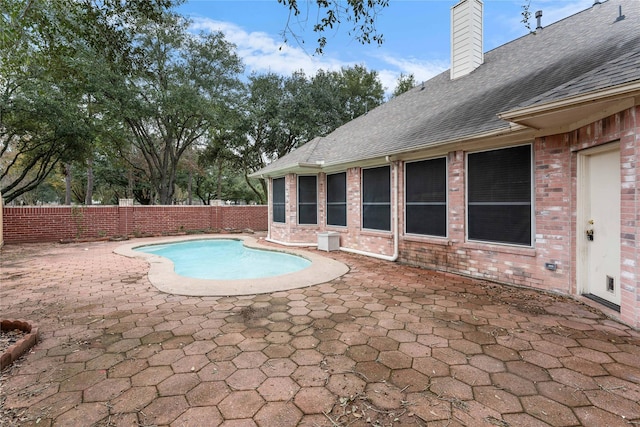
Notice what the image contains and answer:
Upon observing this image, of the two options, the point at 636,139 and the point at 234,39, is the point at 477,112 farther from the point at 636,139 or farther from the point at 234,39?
the point at 234,39

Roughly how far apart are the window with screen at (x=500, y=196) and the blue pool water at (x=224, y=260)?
154 inches

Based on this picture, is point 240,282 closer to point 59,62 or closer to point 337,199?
point 59,62

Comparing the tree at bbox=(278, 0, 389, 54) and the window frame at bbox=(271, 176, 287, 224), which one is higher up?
the tree at bbox=(278, 0, 389, 54)

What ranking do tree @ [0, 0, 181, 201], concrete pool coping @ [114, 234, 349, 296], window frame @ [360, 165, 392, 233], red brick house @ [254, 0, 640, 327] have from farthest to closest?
window frame @ [360, 165, 392, 233] → concrete pool coping @ [114, 234, 349, 296] → tree @ [0, 0, 181, 201] → red brick house @ [254, 0, 640, 327]

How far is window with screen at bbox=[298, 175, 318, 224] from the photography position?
9531 mm

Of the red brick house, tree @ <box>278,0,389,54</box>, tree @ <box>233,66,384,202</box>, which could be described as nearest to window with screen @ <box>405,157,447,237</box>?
the red brick house

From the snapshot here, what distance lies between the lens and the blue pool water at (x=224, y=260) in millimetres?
7374

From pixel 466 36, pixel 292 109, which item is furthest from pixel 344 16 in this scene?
pixel 292 109

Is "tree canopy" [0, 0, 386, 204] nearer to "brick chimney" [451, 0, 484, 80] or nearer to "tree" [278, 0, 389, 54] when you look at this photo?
"tree" [278, 0, 389, 54]

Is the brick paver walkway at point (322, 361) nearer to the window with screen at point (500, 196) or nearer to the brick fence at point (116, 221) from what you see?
the window with screen at point (500, 196)

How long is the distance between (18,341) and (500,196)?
6.53 m

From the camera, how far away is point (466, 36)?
814cm

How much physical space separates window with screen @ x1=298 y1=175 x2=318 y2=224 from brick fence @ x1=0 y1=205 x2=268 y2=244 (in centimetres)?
676

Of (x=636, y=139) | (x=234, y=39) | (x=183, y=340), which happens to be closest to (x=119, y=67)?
(x=183, y=340)
